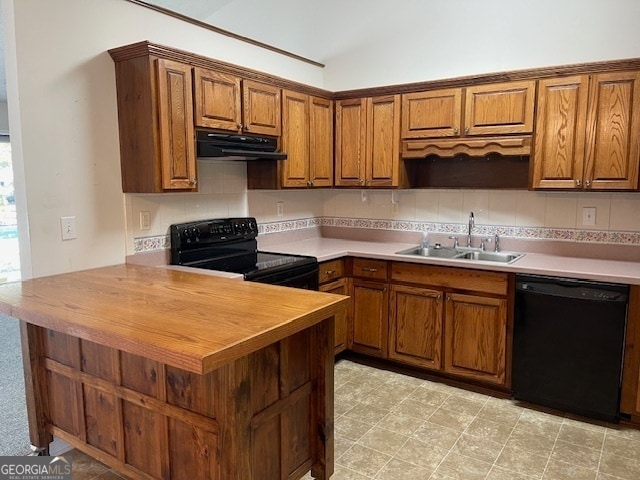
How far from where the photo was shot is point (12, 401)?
120 inches

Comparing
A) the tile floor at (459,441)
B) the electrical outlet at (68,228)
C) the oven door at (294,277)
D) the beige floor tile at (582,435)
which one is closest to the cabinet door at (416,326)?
the tile floor at (459,441)

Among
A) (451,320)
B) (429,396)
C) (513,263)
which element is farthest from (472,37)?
(429,396)

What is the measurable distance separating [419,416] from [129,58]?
2679mm

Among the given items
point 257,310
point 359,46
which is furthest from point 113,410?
point 359,46

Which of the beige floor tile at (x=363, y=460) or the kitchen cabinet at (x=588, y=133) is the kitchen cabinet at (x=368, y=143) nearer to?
the kitchen cabinet at (x=588, y=133)

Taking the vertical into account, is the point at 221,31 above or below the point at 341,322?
above

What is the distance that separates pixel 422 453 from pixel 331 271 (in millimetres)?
1432

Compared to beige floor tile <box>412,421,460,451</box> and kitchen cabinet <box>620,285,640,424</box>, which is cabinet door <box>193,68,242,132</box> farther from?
kitchen cabinet <box>620,285,640,424</box>

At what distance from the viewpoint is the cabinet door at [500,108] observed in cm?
313

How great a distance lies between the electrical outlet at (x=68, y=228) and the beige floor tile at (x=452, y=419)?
2321 mm

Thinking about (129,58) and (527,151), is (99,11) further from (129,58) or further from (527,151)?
(527,151)

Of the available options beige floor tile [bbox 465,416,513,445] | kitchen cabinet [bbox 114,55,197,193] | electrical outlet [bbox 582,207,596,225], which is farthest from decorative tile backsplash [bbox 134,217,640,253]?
beige floor tile [bbox 465,416,513,445]

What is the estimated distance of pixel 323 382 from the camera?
83.1 inches

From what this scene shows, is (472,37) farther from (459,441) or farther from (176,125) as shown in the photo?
(459,441)
